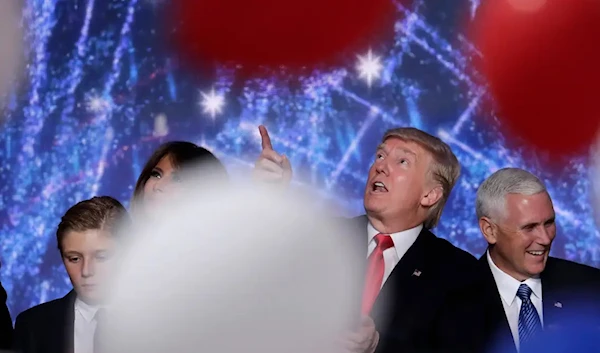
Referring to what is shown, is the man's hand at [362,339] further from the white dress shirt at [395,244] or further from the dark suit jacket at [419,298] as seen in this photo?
the white dress shirt at [395,244]

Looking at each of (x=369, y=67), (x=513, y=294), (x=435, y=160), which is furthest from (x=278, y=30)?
(x=513, y=294)

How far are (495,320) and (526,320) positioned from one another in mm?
93

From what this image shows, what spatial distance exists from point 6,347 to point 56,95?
130cm

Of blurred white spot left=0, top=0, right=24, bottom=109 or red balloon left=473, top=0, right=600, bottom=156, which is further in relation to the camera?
blurred white spot left=0, top=0, right=24, bottom=109

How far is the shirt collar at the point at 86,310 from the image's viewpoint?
7.82 feet

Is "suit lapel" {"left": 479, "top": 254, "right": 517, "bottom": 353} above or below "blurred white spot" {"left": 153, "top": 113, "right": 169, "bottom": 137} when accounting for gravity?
below

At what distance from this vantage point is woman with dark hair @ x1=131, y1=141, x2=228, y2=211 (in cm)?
248

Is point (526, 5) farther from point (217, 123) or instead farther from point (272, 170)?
point (272, 170)

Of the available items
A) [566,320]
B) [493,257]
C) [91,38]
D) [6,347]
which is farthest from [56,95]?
[566,320]

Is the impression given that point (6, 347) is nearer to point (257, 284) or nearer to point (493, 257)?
point (257, 284)

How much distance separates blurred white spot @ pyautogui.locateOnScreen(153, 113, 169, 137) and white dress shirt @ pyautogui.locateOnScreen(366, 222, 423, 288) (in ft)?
3.81

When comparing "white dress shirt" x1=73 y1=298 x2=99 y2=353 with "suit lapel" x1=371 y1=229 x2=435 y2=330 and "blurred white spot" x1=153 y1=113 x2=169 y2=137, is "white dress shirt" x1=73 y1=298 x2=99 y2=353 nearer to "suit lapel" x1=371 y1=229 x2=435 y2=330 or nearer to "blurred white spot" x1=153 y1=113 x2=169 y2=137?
"suit lapel" x1=371 y1=229 x2=435 y2=330

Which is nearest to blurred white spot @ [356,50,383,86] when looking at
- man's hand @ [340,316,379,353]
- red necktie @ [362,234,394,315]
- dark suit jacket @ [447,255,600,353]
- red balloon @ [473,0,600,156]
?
red balloon @ [473,0,600,156]

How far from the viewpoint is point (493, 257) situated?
264cm
